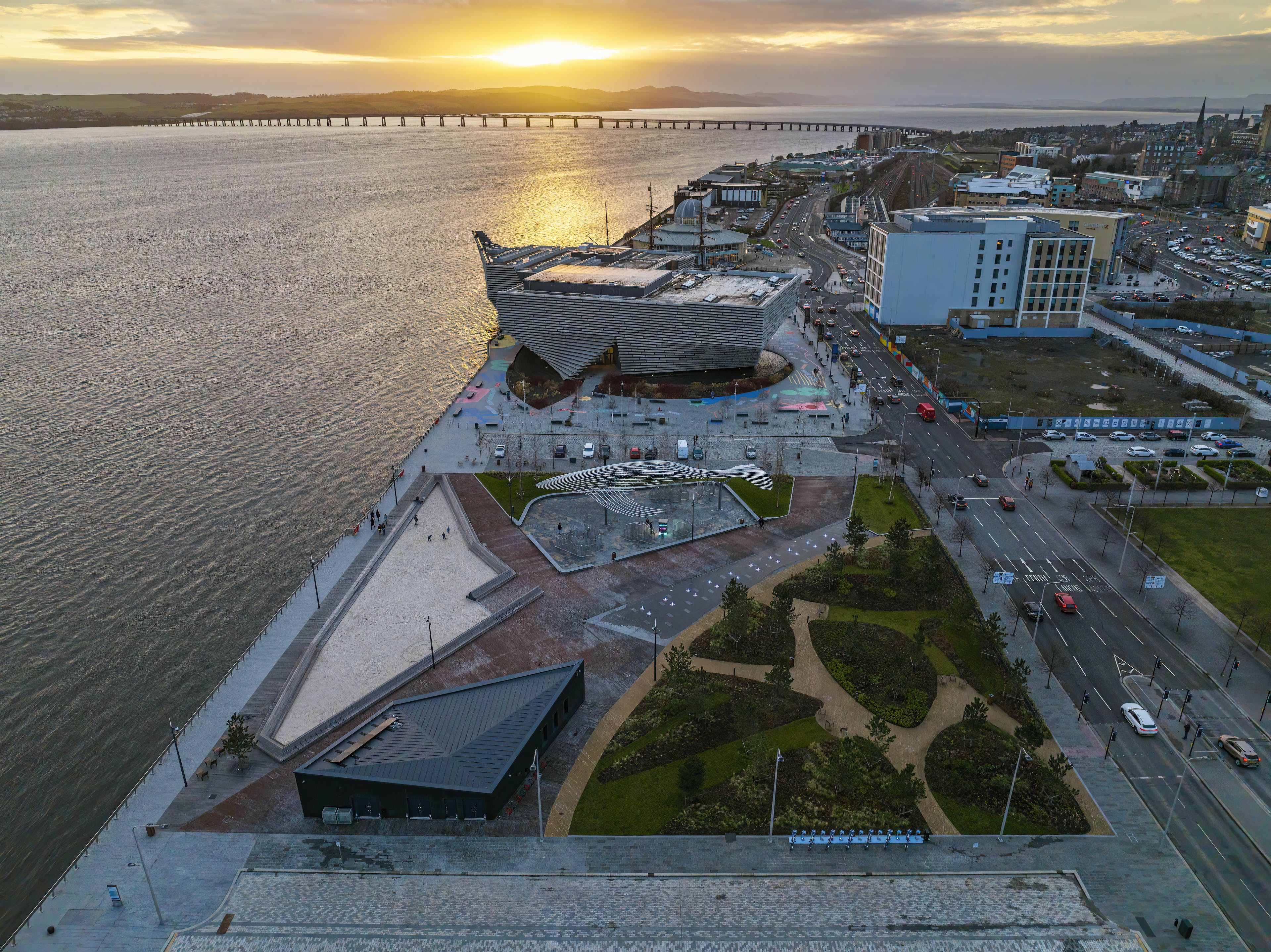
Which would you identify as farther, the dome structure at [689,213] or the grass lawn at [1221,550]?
the dome structure at [689,213]

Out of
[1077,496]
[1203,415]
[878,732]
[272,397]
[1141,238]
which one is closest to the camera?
[878,732]

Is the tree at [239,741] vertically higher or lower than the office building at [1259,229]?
lower

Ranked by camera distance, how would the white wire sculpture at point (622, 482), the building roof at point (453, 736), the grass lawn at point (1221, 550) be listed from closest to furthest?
1. the building roof at point (453, 736)
2. the grass lawn at point (1221, 550)
3. the white wire sculpture at point (622, 482)

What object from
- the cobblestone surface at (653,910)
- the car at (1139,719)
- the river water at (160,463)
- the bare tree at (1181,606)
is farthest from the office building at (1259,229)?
the cobblestone surface at (653,910)

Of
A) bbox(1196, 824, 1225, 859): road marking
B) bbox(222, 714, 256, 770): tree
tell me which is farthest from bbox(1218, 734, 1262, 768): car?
bbox(222, 714, 256, 770): tree

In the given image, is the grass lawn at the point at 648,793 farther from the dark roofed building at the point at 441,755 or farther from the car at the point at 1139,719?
the car at the point at 1139,719

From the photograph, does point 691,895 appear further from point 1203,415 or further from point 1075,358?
point 1075,358

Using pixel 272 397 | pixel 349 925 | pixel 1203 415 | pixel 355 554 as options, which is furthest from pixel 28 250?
pixel 1203 415
